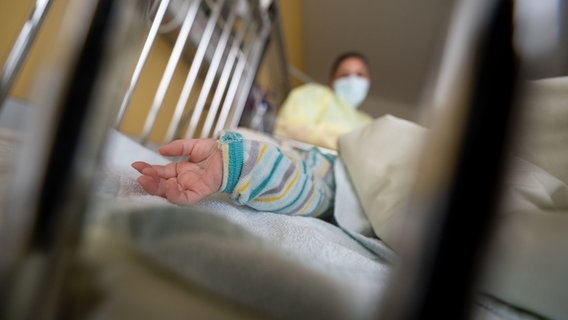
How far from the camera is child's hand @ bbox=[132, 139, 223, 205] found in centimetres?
21

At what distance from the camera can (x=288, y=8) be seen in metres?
2.01

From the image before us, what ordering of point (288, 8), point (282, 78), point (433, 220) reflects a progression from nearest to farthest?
point (433, 220) < point (282, 78) < point (288, 8)

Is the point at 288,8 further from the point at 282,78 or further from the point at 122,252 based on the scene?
the point at 122,252

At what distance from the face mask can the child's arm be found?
84 cm

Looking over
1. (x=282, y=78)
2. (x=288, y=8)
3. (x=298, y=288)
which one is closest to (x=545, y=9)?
(x=298, y=288)

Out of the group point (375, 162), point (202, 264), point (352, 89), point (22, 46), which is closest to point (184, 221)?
point (202, 264)

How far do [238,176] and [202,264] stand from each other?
0.41 ft

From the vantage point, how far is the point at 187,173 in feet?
0.76

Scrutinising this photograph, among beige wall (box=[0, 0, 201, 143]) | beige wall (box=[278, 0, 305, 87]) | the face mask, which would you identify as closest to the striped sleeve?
beige wall (box=[0, 0, 201, 143])

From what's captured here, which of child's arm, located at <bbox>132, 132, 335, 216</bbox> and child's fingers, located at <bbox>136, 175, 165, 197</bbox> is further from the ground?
child's arm, located at <bbox>132, 132, 335, 216</bbox>

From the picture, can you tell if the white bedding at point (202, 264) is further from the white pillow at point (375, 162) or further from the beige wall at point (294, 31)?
the beige wall at point (294, 31)

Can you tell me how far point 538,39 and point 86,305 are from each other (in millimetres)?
223

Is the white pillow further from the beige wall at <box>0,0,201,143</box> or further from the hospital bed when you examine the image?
the beige wall at <box>0,0,201,143</box>

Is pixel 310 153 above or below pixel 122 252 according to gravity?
above
